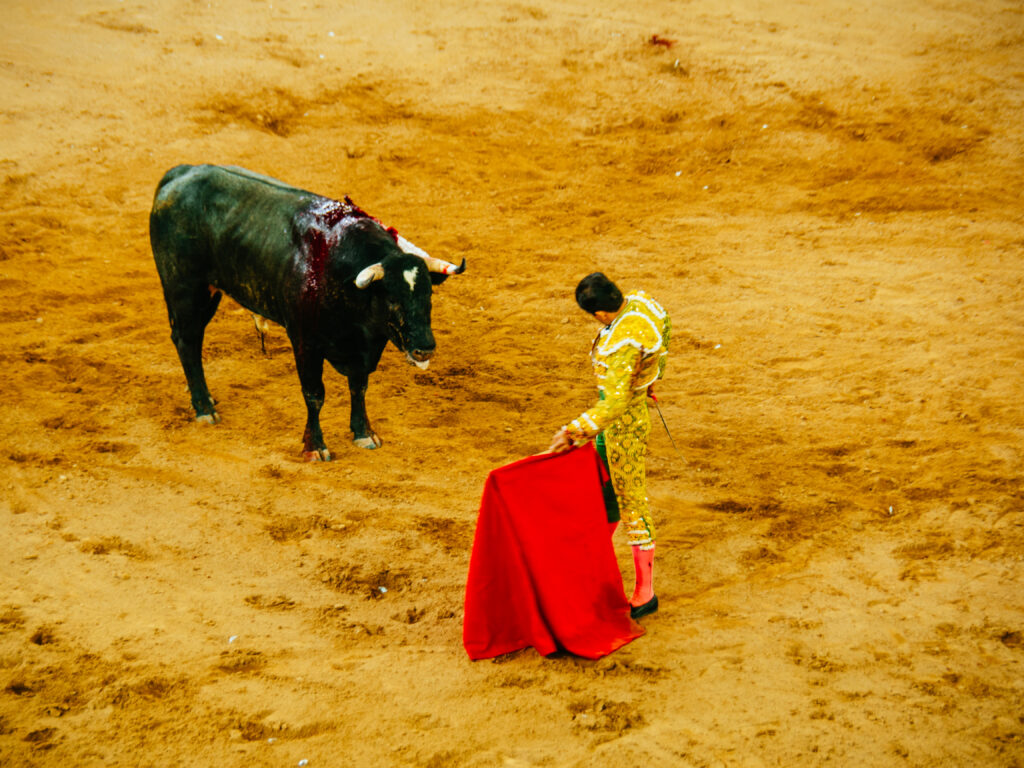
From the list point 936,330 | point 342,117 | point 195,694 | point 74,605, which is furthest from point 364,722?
point 342,117

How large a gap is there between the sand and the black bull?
0.64 metres

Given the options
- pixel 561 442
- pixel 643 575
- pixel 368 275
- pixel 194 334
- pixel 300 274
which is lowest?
pixel 643 575

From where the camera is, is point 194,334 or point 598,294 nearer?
point 598,294

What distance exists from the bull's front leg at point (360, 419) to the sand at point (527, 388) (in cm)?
11

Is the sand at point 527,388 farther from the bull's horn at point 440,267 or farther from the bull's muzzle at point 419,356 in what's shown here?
the bull's horn at point 440,267

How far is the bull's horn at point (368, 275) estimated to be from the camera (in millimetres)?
5738

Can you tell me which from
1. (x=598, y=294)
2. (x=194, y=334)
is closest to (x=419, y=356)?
(x=598, y=294)

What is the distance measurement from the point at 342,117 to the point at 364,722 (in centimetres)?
889

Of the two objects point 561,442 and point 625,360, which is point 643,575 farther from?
point 625,360

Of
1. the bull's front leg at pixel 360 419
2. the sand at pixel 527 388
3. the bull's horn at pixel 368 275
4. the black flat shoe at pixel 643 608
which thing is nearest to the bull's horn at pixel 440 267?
the bull's horn at pixel 368 275

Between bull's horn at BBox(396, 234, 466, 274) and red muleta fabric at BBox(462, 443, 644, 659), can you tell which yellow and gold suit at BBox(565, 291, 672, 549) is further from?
bull's horn at BBox(396, 234, 466, 274)

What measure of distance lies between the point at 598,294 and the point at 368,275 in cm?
189

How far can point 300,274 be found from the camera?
6145 mm

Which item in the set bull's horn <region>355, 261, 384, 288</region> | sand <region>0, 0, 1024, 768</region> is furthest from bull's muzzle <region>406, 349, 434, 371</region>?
sand <region>0, 0, 1024, 768</region>
